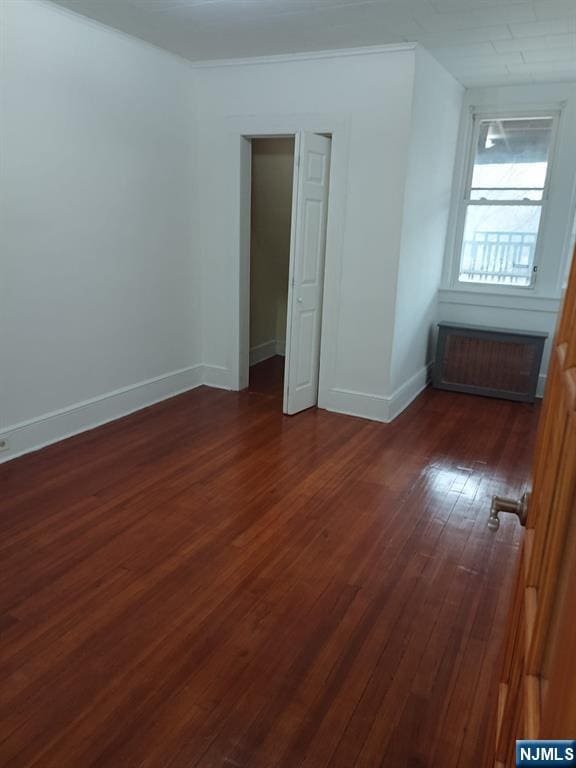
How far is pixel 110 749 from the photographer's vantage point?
1.63 meters

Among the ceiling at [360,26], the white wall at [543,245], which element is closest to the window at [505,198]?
the white wall at [543,245]

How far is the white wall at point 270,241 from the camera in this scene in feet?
16.9

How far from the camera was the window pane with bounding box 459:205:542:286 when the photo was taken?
5141 mm

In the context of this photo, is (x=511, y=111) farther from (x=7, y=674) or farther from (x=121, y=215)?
(x=7, y=674)

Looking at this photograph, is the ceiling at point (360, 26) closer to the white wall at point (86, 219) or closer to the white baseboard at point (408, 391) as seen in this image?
the white wall at point (86, 219)

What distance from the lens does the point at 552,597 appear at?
25.7 inches

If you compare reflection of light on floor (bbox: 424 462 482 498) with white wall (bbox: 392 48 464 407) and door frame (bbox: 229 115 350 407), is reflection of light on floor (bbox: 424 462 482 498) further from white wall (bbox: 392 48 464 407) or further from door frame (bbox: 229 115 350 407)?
door frame (bbox: 229 115 350 407)

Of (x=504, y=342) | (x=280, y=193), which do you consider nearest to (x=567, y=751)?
(x=504, y=342)

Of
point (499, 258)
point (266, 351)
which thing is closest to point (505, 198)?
point (499, 258)

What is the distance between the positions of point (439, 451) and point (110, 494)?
2257mm

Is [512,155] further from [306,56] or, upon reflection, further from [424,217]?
[306,56]

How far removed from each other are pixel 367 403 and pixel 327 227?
56.7 inches

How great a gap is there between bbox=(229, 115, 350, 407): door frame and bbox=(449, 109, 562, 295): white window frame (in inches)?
66.2

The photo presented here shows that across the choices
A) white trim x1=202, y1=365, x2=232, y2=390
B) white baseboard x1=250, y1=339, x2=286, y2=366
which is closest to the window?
white baseboard x1=250, y1=339, x2=286, y2=366
